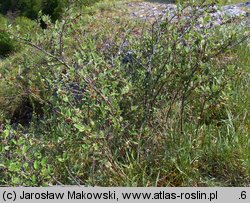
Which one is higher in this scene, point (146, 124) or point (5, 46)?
point (146, 124)

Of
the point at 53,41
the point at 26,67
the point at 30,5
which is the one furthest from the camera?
the point at 30,5

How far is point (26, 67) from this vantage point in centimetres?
402

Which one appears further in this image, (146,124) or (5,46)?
(5,46)

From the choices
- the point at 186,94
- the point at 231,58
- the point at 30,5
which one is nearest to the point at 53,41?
the point at 186,94

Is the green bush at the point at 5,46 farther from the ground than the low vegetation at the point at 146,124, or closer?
closer

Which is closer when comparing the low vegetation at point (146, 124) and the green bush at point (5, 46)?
the low vegetation at point (146, 124)

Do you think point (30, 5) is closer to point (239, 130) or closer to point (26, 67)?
point (26, 67)

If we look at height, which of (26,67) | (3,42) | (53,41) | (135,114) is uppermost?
(53,41)

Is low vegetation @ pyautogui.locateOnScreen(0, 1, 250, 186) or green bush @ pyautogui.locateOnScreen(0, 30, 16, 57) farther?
green bush @ pyautogui.locateOnScreen(0, 30, 16, 57)

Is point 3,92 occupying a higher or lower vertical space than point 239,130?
lower

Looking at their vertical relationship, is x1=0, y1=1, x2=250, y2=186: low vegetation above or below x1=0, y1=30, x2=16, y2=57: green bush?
above
